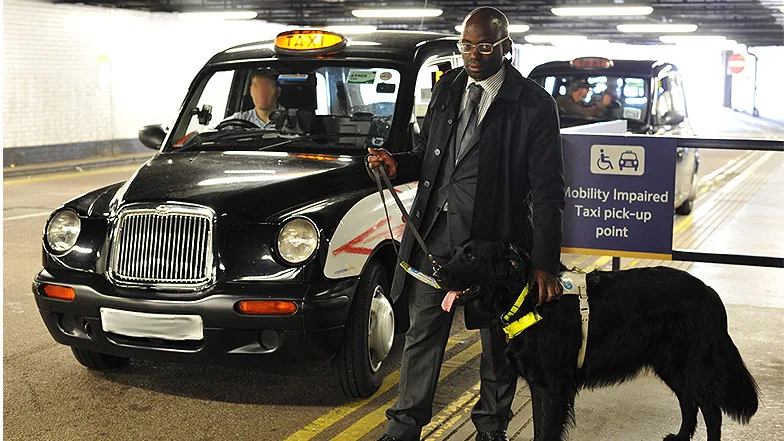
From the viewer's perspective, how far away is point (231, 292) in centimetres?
480

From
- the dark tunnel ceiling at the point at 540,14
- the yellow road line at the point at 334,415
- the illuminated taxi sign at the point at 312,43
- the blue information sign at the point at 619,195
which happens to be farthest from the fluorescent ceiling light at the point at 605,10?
the yellow road line at the point at 334,415

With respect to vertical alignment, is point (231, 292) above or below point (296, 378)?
above

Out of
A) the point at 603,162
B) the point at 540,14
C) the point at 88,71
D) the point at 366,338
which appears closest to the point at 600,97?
the point at 603,162

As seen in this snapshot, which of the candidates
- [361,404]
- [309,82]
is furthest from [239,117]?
[361,404]

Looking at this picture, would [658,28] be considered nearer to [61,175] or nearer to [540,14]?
[540,14]

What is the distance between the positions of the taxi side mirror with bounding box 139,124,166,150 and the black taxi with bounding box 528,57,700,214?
6.18 meters

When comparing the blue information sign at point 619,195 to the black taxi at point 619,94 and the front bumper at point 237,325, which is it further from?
the black taxi at point 619,94

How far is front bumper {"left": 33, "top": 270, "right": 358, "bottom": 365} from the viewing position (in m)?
4.80

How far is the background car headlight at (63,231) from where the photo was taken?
17.1ft

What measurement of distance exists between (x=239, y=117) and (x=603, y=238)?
2.53m

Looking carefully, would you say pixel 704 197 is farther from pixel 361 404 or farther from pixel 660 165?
pixel 361 404

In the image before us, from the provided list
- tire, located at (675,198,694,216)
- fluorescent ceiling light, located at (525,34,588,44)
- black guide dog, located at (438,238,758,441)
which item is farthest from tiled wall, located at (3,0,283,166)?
black guide dog, located at (438,238,758,441)

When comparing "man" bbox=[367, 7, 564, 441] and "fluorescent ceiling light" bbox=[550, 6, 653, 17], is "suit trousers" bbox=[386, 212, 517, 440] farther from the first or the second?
"fluorescent ceiling light" bbox=[550, 6, 653, 17]

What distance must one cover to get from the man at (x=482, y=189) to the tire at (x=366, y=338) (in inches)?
29.8
